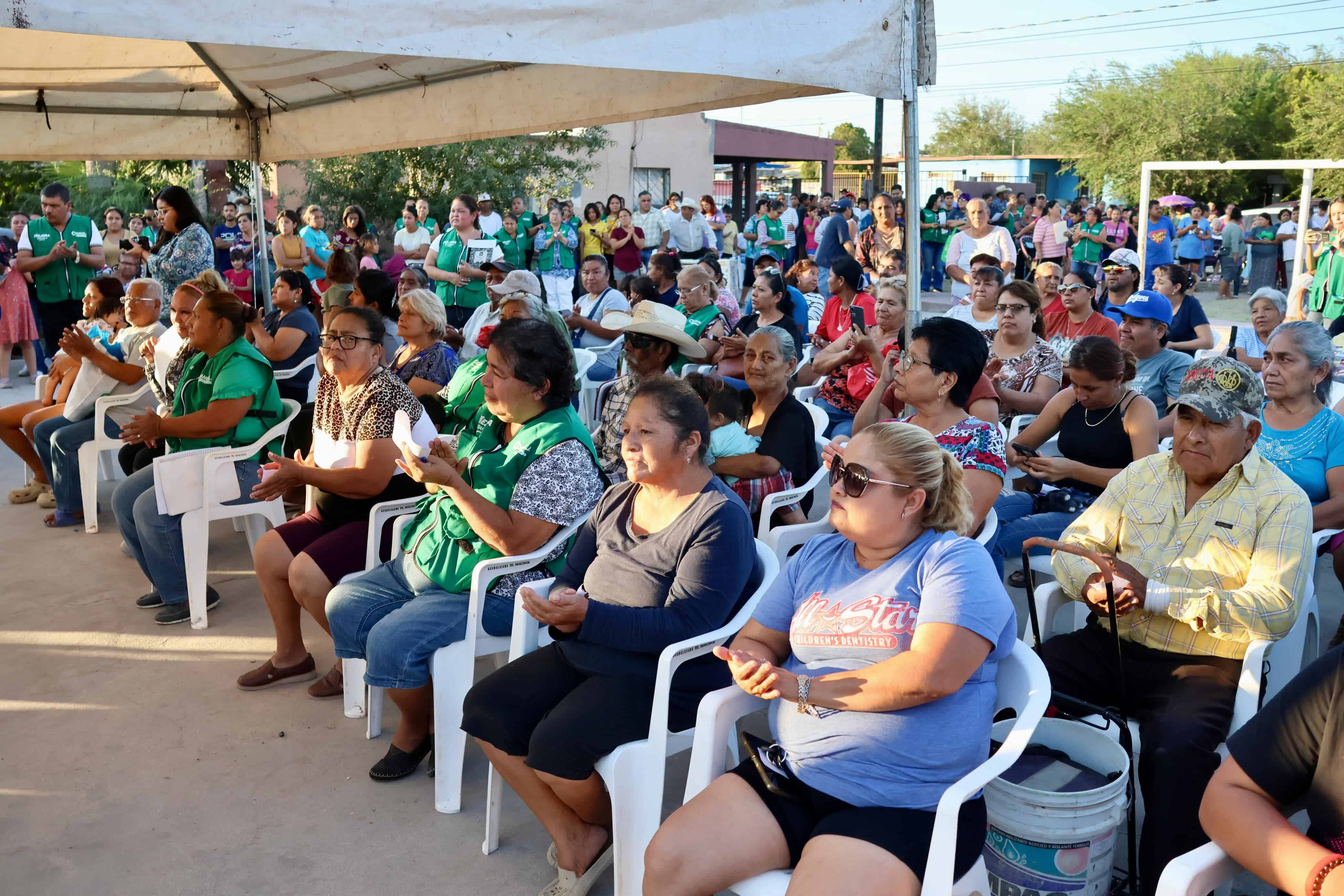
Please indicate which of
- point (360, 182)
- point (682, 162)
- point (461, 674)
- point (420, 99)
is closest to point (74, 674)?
point (461, 674)

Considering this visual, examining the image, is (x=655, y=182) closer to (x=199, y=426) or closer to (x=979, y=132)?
(x=199, y=426)

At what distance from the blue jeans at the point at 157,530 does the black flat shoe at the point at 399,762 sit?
5.35ft

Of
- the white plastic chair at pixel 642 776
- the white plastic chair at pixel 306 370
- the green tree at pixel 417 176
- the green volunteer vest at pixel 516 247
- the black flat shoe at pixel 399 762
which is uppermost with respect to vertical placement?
the green tree at pixel 417 176

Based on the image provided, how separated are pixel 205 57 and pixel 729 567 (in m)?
4.82

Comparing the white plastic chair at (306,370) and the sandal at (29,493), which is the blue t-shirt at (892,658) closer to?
the white plastic chair at (306,370)

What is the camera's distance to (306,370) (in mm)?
5633

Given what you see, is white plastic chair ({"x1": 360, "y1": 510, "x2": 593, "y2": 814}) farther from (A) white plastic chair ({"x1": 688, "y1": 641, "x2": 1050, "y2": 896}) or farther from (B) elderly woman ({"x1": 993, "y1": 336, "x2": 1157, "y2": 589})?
(B) elderly woman ({"x1": 993, "y1": 336, "x2": 1157, "y2": 589})

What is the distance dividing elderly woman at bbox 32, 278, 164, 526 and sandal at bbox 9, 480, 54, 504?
30 centimetres

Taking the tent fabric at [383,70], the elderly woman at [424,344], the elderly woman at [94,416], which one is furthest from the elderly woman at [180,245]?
the elderly woman at [424,344]

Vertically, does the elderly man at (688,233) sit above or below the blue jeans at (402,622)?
above

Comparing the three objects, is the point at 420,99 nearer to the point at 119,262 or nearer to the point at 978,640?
the point at 978,640

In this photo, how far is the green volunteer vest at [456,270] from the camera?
816 cm

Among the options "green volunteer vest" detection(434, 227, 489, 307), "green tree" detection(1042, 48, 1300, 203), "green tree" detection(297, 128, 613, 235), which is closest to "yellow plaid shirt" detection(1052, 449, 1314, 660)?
"green volunteer vest" detection(434, 227, 489, 307)

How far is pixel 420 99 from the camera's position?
519 cm
